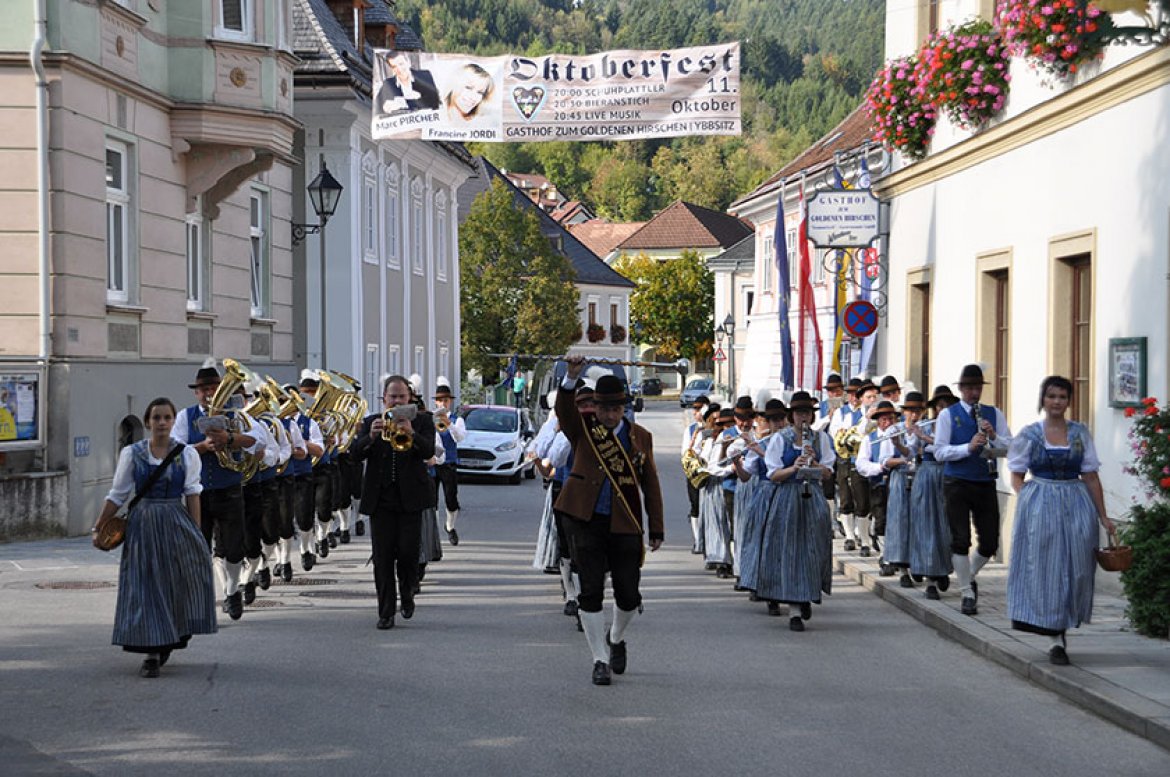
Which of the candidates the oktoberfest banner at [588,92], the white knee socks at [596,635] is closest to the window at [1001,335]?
the oktoberfest banner at [588,92]

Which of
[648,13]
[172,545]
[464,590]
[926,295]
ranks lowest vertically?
[464,590]

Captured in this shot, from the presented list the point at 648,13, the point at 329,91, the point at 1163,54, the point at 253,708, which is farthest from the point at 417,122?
the point at 648,13

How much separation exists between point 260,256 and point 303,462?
38.5 ft

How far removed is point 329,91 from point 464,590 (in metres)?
18.6

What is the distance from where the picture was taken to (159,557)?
9.90 metres

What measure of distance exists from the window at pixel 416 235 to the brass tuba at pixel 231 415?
94.0 ft

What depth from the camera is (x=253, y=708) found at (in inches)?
346

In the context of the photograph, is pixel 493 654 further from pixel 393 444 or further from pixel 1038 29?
pixel 1038 29

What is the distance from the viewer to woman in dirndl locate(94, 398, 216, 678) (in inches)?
385

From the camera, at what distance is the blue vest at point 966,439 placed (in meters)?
13.0

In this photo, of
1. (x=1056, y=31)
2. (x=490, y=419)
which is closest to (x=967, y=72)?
(x=1056, y=31)

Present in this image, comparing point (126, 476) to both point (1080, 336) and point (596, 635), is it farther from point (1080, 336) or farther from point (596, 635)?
point (1080, 336)

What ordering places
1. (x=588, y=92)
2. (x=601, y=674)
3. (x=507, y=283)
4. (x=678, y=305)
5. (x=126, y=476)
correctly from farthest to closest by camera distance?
(x=678, y=305), (x=507, y=283), (x=588, y=92), (x=126, y=476), (x=601, y=674)

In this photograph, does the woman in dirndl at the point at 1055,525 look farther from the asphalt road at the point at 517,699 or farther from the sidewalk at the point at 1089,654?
the asphalt road at the point at 517,699
